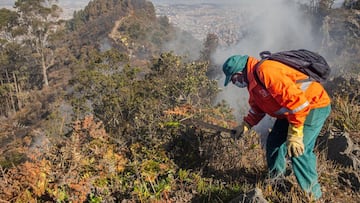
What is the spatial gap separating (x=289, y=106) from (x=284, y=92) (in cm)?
11

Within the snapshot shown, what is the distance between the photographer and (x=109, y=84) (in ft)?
34.7

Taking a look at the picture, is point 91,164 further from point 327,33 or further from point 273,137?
point 327,33

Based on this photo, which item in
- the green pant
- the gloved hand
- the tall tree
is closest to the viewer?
the green pant

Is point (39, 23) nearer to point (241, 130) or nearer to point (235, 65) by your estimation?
point (241, 130)

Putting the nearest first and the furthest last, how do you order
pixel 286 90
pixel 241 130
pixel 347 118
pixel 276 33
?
1. pixel 286 90
2. pixel 241 130
3. pixel 347 118
4. pixel 276 33

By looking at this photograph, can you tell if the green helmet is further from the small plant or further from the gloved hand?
the small plant

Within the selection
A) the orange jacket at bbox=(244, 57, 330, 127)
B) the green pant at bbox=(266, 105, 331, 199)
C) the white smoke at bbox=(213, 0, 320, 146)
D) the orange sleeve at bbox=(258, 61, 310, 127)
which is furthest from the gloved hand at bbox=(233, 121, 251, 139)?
the white smoke at bbox=(213, 0, 320, 146)

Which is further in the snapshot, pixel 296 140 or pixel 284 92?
pixel 296 140

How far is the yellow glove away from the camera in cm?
257

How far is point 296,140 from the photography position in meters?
2.57

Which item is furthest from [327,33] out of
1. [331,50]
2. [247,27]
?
[247,27]

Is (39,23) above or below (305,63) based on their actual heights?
below

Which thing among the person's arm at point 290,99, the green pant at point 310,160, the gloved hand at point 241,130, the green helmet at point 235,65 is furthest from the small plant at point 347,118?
the green helmet at point 235,65

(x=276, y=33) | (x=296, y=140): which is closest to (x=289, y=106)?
(x=296, y=140)
